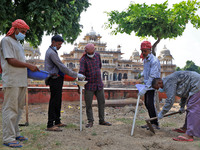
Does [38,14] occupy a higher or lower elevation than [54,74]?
higher

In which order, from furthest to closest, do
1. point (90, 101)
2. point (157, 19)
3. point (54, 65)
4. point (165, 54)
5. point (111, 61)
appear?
point (165, 54) → point (111, 61) → point (157, 19) → point (90, 101) → point (54, 65)

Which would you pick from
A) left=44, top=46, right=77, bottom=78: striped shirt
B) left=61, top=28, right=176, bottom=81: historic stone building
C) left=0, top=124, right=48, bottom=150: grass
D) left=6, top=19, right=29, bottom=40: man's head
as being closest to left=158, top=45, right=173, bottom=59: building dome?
left=61, top=28, right=176, bottom=81: historic stone building

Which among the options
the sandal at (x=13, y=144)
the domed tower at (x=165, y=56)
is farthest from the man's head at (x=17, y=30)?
the domed tower at (x=165, y=56)

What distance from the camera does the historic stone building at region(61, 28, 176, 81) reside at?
3572 centimetres

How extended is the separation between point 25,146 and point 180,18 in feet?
16.2

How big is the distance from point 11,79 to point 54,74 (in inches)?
33.2

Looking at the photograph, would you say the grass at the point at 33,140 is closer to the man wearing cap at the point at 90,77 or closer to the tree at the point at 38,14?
the man wearing cap at the point at 90,77

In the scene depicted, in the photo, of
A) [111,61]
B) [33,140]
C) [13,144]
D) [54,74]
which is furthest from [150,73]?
[111,61]

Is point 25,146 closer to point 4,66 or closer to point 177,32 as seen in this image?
point 4,66

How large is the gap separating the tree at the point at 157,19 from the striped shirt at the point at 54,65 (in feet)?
9.83

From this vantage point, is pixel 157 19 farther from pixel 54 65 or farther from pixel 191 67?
pixel 191 67

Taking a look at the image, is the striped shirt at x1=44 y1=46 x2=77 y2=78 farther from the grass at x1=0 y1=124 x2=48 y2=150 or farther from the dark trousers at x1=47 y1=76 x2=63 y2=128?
the grass at x1=0 y1=124 x2=48 y2=150

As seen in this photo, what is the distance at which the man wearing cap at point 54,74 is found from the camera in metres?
3.02

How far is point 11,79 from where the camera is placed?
2.30 m
